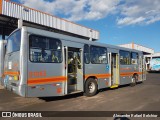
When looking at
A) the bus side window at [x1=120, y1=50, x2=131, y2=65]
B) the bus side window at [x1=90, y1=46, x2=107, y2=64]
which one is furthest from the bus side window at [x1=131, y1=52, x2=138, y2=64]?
the bus side window at [x1=90, y1=46, x2=107, y2=64]

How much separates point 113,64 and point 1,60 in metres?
7.09

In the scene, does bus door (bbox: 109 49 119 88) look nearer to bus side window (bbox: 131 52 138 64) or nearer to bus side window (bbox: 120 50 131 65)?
bus side window (bbox: 120 50 131 65)

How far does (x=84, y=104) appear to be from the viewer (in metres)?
8.27

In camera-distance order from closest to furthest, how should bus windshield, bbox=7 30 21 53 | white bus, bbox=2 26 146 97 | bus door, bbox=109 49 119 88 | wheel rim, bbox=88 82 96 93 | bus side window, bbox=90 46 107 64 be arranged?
1. white bus, bbox=2 26 146 97
2. bus windshield, bbox=7 30 21 53
3. wheel rim, bbox=88 82 96 93
4. bus side window, bbox=90 46 107 64
5. bus door, bbox=109 49 119 88

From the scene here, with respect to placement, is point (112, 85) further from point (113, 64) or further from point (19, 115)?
point (19, 115)

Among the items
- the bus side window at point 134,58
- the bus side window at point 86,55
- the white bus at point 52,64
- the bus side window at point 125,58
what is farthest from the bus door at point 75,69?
the bus side window at point 134,58

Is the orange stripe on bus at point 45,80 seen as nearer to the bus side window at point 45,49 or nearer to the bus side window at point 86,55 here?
the bus side window at point 45,49

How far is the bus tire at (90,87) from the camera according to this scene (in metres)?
10.1

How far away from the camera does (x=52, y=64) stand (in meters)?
8.23

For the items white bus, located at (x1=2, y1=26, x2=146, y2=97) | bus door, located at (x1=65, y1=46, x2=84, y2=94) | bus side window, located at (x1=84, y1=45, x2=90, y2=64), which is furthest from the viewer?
bus side window, located at (x1=84, y1=45, x2=90, y2=64)

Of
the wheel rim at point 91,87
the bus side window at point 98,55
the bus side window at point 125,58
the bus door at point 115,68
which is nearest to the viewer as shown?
the wheel rim at point 91,87

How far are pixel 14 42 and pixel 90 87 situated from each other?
4775mm

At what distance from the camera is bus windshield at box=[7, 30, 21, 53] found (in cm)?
768

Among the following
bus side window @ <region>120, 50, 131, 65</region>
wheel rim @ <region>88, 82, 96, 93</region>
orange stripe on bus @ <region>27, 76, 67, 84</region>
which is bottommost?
wheel rim @ <region>88, 82, 96, 93</region>
